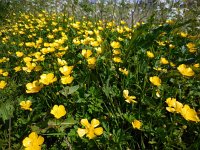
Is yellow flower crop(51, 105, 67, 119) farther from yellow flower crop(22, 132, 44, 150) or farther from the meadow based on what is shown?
yellow flower crop(22, 132, 44, 150)

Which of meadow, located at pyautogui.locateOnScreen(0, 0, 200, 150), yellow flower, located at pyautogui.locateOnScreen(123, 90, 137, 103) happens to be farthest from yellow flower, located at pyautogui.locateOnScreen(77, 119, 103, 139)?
yellow flower, located at pyautogui.locateOnScreen(123, 90, 137, 103)

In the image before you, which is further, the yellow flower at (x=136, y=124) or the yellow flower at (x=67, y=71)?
the yellow flower at (x=67, y=71)

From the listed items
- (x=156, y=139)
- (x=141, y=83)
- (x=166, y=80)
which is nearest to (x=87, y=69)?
(x=141, y=83)

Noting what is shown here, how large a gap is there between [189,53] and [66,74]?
1.38 m

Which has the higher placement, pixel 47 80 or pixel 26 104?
pixel 47 80

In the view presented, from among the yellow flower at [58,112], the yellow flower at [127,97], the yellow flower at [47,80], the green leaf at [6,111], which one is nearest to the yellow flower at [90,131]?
the yellow flower at [58,112]

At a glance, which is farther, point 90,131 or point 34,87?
point 34,87

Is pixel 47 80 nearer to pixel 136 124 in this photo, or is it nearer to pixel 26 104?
pixel 26 104

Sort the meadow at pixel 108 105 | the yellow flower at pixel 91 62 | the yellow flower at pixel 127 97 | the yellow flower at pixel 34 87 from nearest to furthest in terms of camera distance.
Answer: the meadow at pixel 108 105 < the yellow flower at pixel 127 97 < the yellow flower at pixel 34 87 < the yellow flower at pixel 91 62

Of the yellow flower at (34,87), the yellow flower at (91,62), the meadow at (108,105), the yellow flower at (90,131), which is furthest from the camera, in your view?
the yellow flower at (91,62)

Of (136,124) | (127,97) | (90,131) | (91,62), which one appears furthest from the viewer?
(91,62)

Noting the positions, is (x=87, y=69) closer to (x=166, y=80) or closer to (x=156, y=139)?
(x=166, y=80)

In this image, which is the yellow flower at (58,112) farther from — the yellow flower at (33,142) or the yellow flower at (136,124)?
the yellow flower at (136,124)

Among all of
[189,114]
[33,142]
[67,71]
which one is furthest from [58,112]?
[189,114]
